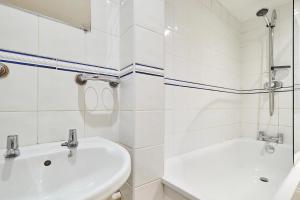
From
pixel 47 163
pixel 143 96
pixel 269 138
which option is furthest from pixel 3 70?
pixel 269 138

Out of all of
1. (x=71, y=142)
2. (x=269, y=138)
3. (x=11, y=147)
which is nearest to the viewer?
(x=11, y=147)

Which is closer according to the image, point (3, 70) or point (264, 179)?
point (3, 70)

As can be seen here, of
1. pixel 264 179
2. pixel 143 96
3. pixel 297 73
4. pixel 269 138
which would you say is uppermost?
pixel 297 73

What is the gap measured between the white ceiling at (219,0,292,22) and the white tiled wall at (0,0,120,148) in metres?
1.37

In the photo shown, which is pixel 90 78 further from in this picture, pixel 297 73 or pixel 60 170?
pixel 297 73

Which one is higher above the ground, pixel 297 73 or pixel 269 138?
pixel 297 73

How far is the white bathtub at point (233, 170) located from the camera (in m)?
1.12

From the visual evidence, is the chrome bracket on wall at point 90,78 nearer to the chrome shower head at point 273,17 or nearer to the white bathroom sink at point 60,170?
the white bathroom sink at point 60,170

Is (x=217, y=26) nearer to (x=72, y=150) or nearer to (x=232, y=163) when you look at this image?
(x=232, y=163)

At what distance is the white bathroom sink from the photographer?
53 cm

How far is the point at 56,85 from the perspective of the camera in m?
0.75

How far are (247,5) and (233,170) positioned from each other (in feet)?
5.83

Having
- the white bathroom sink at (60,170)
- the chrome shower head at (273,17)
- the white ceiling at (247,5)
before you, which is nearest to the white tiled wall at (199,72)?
the white ceiling at (247,5)

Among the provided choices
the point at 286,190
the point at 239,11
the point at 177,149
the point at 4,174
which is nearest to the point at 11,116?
the point at 4,174
